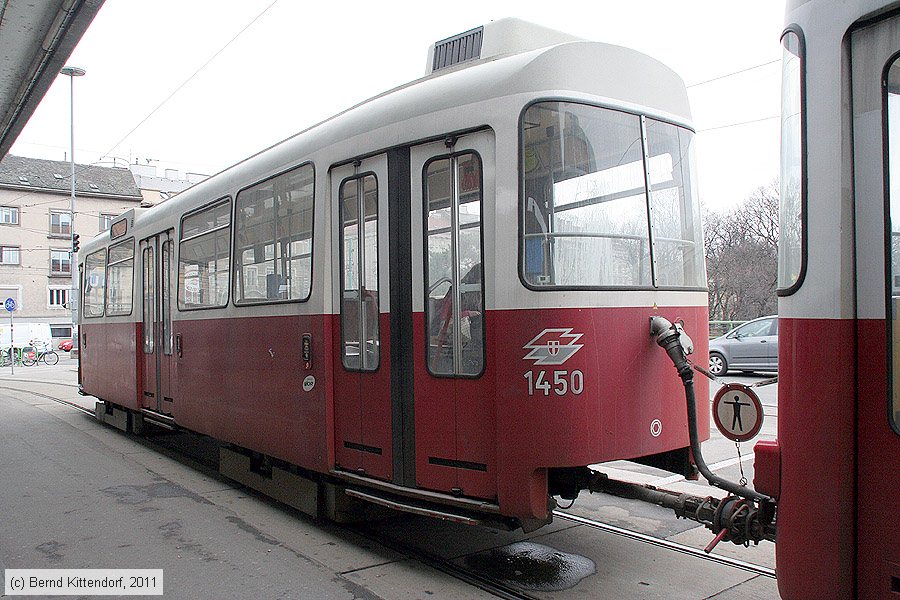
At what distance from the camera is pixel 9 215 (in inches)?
1897

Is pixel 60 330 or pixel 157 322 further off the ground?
pixel 157 322

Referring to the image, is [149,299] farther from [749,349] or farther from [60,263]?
[60,263]

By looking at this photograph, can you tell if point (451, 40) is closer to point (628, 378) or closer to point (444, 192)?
point (444, 192)

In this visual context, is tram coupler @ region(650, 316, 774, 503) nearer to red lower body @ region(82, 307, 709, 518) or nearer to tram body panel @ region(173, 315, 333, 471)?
red lower body @ region(82, 307, 709, 518)

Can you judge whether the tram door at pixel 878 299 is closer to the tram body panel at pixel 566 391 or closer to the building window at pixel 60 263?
the tram body panel at pixel 566 391

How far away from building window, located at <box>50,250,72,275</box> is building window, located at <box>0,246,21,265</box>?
1985mm

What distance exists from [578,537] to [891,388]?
3669 mm

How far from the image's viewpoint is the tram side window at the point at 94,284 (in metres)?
13.4

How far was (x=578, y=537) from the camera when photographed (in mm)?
6148

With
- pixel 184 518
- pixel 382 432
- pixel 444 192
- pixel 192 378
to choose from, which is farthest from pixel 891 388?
pixel 192 378

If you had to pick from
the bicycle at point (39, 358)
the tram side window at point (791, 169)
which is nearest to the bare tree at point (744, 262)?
the bicycle at point (39, 358)

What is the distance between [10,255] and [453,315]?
5100 cm

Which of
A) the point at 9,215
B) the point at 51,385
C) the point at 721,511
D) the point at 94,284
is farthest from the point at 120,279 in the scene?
the point at 9,215

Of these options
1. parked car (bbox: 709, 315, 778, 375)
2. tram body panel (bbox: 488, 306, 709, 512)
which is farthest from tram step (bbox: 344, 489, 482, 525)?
parked car (bbox: 709, 315, 778, 375)
